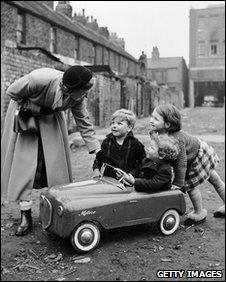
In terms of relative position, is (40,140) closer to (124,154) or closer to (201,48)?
(124,154)

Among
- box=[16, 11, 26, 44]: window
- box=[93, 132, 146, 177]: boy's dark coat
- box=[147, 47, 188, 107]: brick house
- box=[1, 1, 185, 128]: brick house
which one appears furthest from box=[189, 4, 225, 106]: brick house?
box=[93, 132, 146, 177]: boy's dark coat

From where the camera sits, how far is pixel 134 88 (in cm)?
2322

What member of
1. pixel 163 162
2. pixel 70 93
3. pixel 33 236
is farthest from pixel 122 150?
→ pixel 33 236

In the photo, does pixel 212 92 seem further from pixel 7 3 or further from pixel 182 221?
pixel 182 221

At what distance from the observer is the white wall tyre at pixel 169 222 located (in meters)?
3.71

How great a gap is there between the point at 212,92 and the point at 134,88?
28494 mm

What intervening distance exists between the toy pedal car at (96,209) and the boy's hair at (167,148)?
0.37 metres

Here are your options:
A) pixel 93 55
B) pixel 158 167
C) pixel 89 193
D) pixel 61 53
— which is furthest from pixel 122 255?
pixel 93 55

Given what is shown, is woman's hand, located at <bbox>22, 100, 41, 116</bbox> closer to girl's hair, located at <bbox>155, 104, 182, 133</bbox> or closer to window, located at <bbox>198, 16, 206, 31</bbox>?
girl's hair, located at <bbox>155, 104, 182, 133</bbox>

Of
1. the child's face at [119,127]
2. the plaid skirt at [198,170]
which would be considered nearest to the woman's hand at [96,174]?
the child's face at [119,127]

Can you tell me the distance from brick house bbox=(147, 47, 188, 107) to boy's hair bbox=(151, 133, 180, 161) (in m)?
47.9

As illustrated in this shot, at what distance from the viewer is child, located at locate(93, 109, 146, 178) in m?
3.95

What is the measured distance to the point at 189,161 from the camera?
400 cm

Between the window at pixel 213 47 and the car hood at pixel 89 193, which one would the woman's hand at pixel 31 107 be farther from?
the window at pixel 213 47
